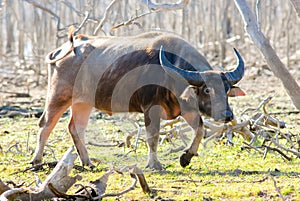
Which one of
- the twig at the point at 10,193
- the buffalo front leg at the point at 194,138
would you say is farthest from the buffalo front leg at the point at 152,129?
the twig at the point at 10,193

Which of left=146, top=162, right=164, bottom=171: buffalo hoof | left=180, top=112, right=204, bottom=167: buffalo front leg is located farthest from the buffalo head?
left=146, top=162, right=164, bottom=171: buffalo hoof

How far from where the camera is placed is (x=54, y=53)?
774 cm

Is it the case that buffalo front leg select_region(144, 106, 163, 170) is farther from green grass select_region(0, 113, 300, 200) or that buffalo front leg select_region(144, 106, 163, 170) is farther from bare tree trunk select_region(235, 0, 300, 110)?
bare tree trunk select_region(235, 0, 300, 110)

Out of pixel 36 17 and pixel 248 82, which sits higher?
pixel 36 17

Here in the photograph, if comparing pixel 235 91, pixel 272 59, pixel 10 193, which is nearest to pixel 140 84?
pixel 235 91

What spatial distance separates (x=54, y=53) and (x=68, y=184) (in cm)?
303

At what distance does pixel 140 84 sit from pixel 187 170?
1171 millimetres

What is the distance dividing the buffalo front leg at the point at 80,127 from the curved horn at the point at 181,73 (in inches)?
64.1

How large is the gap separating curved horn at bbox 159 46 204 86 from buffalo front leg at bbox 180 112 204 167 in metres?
0.48

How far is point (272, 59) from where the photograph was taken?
598 cm

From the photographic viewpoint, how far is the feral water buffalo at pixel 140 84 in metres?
6.67

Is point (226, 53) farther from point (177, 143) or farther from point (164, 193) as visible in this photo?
point (164, 193)

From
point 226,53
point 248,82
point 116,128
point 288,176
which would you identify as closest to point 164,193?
point 288,176

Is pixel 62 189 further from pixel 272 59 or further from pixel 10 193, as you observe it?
pixel 272 59
